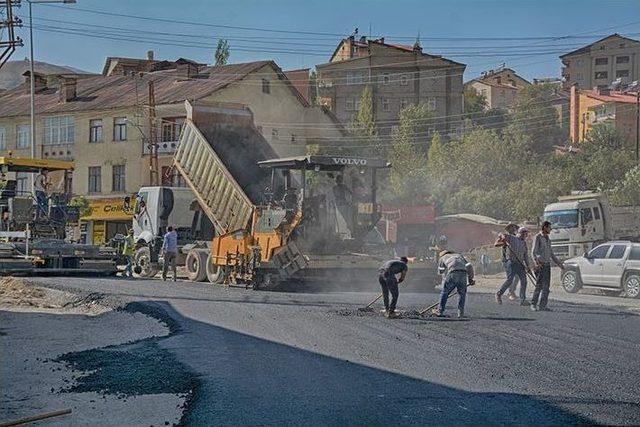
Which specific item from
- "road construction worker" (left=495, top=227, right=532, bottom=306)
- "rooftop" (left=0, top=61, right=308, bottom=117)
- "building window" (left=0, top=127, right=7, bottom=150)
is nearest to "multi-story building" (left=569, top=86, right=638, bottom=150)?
"rooftop" (left=0, top=61, right=308, bottom=117)

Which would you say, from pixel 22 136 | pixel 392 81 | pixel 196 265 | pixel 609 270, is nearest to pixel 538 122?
pixel 392 81

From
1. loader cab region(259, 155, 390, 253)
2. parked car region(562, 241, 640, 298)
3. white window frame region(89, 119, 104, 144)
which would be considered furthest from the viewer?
white window frame region(89, 119, 104, 144)

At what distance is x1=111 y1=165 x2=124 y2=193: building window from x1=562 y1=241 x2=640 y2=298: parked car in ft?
107

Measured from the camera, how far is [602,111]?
6247 centimetres

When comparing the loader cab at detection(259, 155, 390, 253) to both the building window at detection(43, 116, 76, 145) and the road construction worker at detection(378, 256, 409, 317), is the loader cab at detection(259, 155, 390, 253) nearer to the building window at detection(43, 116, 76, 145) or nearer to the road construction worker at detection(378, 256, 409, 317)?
the road construction worker at detection(378, 256, 409, 317)

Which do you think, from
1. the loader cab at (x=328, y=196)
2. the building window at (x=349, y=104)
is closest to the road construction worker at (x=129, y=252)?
the loader cab at (x=328, y=196)

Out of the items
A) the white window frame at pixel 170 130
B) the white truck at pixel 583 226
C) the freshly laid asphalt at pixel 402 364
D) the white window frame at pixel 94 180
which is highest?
the white window frame at pixel 170 130

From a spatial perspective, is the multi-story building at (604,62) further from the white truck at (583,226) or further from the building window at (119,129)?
the white truck at (583,226)

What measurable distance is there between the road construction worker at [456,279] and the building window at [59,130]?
41810 mm

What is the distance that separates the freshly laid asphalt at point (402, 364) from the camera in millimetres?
6730

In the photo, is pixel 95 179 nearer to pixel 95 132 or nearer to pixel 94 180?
pixel 94 180

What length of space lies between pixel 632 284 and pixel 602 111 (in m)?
45.3

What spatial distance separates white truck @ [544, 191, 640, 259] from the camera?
102 feet

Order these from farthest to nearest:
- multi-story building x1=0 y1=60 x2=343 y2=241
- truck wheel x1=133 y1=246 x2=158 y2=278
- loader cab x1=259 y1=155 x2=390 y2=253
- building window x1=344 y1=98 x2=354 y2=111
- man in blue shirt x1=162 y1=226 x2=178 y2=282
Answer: building window x1=344 y1=98 x2=354 y2=111
multi-story building x1=0 y1=60 x2=343 y2=241
truck wheel x1=133 y1=246 x2=158 y2=278
man in blue shirt x1=162 y1=226 x2=178 y2=282
loader cab x1=259 y1=155 x2=390 y2=253
